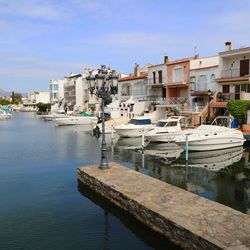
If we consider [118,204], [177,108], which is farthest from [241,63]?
[118,204]

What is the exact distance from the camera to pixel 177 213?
970 cm

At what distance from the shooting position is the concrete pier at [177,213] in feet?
26.7

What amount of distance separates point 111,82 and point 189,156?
36.8 feet

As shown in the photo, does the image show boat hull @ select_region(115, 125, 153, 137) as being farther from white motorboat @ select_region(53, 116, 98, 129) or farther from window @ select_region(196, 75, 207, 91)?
white motorboat @ select_region(53, 116, 98, 129)

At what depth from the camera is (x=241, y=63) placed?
37125mm

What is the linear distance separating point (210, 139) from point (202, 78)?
1899 centimetres

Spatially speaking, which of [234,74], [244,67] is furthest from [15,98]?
[244,67]

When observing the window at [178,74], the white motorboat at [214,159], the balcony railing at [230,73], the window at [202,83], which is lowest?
the white motorboat at [214,159]

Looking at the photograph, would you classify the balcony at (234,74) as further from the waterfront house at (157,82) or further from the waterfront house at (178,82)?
the waterfront house at (157,82)

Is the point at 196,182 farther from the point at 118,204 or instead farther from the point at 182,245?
the point at 182,245

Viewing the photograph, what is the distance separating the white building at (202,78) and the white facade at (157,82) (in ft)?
20.8

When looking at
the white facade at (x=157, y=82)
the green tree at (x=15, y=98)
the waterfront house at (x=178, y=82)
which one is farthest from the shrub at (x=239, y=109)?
the green tree at (x=15, y=98)

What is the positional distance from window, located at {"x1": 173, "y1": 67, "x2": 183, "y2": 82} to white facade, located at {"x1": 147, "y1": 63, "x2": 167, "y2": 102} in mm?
2190

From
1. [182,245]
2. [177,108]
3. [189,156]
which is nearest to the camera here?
[182,245]
